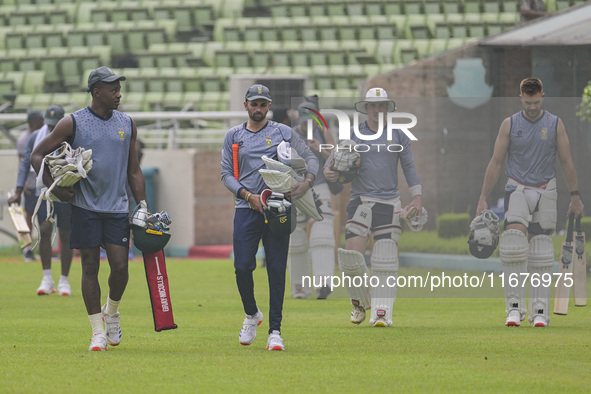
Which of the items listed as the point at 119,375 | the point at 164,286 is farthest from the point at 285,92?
the point at 119,375

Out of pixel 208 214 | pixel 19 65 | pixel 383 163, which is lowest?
pixel 208 214

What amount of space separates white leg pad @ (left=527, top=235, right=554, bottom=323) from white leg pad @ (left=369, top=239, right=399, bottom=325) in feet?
3.94

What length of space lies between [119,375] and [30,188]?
7482mm

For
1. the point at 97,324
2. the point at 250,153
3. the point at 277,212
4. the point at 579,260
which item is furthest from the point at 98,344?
the point at 579,260

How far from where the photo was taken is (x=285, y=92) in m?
18.8

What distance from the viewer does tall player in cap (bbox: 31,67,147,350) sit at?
27.0 feet

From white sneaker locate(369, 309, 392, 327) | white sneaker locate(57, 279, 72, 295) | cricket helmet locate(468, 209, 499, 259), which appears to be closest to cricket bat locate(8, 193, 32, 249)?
white sneaker locate(57, 279, 72, 295)

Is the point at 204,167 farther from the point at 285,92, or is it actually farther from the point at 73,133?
the point at 73,133

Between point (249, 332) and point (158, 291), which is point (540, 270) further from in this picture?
point (158, 291)

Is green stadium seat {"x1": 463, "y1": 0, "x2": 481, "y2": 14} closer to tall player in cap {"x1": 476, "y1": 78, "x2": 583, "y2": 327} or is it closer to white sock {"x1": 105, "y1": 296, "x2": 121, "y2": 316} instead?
tall player in cap {"x1": 476, "y1": 78, "x2": 583, "y2": 327}

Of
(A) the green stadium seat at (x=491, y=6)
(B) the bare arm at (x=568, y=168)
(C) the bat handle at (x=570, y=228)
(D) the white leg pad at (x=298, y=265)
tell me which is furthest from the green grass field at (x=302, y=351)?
(A) the green stadium seat at (x=491, y=6)

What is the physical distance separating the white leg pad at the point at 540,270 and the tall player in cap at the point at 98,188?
379cm

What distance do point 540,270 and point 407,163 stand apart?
1526 mm

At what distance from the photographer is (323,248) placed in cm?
1257
